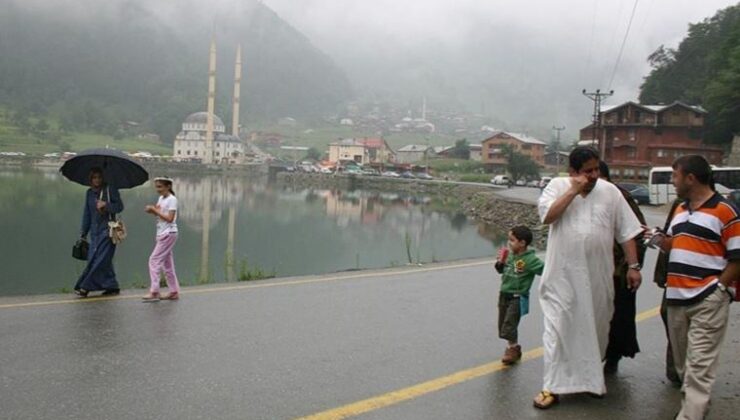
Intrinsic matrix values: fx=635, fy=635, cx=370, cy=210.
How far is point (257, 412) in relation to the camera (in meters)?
3.65

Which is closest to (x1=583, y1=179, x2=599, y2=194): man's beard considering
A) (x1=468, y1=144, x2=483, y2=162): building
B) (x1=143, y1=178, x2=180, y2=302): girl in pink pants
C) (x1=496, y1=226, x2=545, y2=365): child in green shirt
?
(x1=496, y1=226, x2=545, y2=365): child in green shirt

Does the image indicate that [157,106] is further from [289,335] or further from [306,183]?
[289,335]

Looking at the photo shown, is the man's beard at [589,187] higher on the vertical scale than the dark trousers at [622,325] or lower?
higher

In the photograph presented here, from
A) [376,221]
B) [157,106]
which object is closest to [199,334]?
[376,221]

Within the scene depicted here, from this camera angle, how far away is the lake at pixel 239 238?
683 inches

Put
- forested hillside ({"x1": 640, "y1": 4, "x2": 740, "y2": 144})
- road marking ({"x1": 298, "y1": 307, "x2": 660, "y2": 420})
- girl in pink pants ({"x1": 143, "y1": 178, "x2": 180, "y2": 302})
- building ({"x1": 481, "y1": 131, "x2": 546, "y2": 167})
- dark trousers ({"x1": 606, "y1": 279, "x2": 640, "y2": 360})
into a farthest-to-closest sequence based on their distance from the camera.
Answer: building ({"x1": 481, "y1": 131, "x2": 546, "y2": 167}) < forested hillside ({"x1": 640, "y1": 4, "x2": 740, "y2": 144}) < girl in pink pants ({"x1": 143, "y1": 178, "x2": 180, "y2": 302}) < dark trousers ({"x1": 606, "y1": 279, "x2": 640, "y2": 360}) < road marking ({"x1": 298, "y1": 307, "x2": 660, "y2": 420})

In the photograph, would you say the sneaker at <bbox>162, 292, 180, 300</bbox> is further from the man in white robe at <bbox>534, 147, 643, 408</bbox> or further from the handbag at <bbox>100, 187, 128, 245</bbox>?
the man in white robe at <bbox>534, 147, 643, 408</bbox>

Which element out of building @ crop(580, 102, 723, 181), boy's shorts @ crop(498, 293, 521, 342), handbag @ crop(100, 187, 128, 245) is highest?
building @ crop(580, 102, 723, 181)

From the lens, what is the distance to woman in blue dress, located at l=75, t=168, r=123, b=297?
682 centimetres

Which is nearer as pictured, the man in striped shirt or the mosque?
the man in striped shirt

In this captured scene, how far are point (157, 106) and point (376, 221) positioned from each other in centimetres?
14816

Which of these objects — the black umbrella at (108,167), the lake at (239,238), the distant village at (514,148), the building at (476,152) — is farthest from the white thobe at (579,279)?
the building at (476,152)

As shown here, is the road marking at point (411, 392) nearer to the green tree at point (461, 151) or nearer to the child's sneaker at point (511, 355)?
the child's sneaker at point (511, 355)

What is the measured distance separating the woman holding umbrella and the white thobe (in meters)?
4.90
